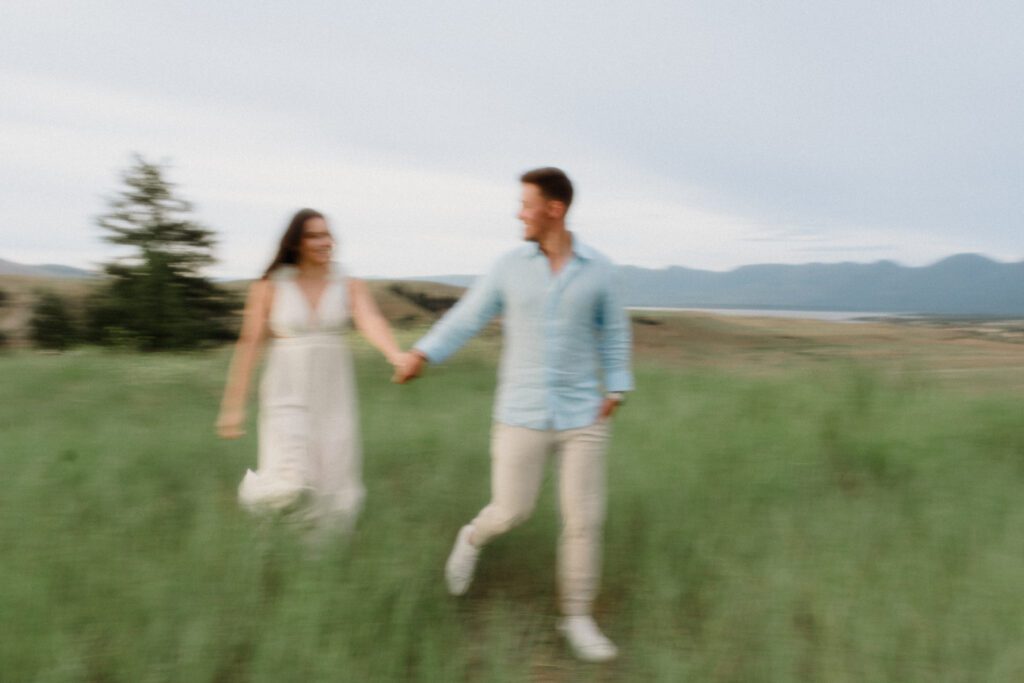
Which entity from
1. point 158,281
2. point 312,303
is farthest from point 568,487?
point 158,281

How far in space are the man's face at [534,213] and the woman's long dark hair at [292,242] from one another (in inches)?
45.7

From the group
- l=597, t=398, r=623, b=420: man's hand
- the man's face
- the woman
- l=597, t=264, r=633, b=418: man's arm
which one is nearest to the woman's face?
the woman

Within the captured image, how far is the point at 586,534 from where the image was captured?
12.9 ft

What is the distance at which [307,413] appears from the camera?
4.44 meters

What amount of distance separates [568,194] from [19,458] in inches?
151

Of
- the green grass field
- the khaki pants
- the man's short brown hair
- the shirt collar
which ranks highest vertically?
the man's short brown hair

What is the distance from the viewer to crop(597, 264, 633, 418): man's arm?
153 inches

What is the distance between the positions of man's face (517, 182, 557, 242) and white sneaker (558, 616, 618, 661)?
162cm

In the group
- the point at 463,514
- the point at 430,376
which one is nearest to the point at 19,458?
the point at 463,514

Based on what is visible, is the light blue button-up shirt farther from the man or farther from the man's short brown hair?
the man's short brown hair

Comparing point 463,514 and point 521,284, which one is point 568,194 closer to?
point 521,284

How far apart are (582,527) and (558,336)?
813 mm

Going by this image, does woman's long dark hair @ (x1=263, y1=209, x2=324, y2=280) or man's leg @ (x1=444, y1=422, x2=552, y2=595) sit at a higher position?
woman's long dark hair @ (x1=263, y1=209, x2=324, y2=280)

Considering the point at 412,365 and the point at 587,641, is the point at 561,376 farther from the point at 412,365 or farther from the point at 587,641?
the point at 587,641
